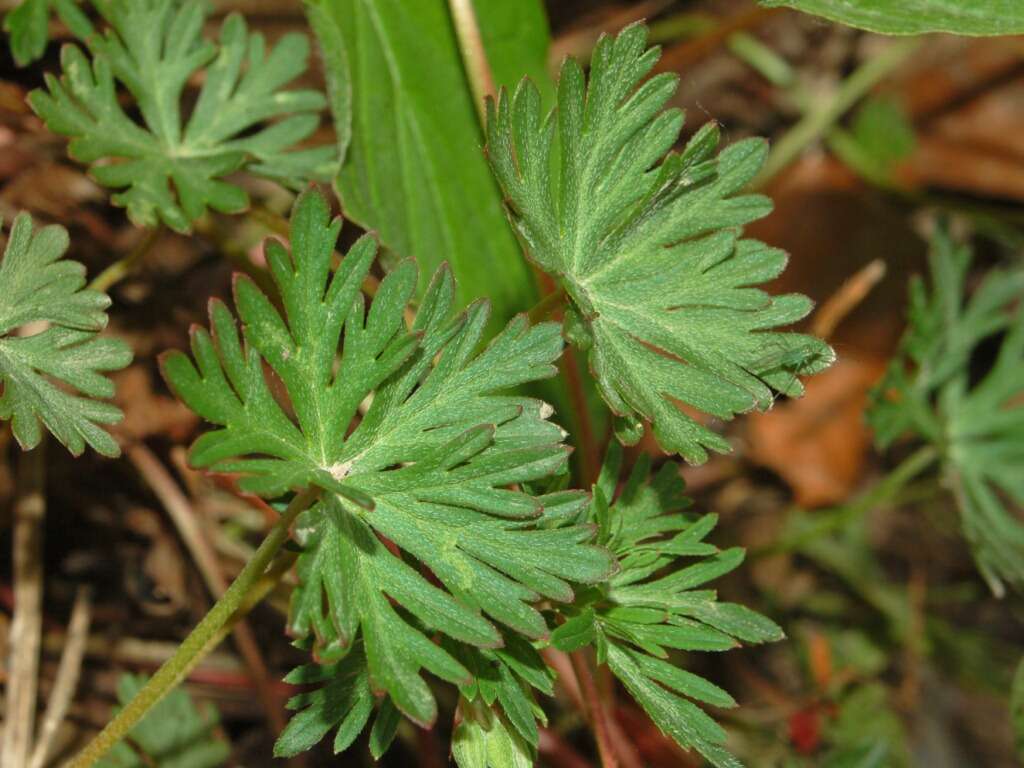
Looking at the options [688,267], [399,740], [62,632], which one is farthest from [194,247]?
[688,267]

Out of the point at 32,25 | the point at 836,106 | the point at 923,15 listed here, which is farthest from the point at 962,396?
the point at 32,25

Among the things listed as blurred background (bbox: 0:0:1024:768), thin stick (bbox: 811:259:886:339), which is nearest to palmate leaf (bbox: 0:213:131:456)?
blurred background (bbox: 0:0:1024:768)

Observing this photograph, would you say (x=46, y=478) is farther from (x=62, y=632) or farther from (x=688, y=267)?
(x=688, y=267)

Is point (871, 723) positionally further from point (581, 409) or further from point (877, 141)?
point (877, 141)

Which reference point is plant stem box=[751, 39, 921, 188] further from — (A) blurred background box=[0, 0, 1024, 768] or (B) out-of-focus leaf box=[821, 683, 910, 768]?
(B) out-of-focus leaf box=[821, 683, 910, 768]

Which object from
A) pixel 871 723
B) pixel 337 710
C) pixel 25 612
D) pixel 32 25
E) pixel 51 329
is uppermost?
pixel 32 25
